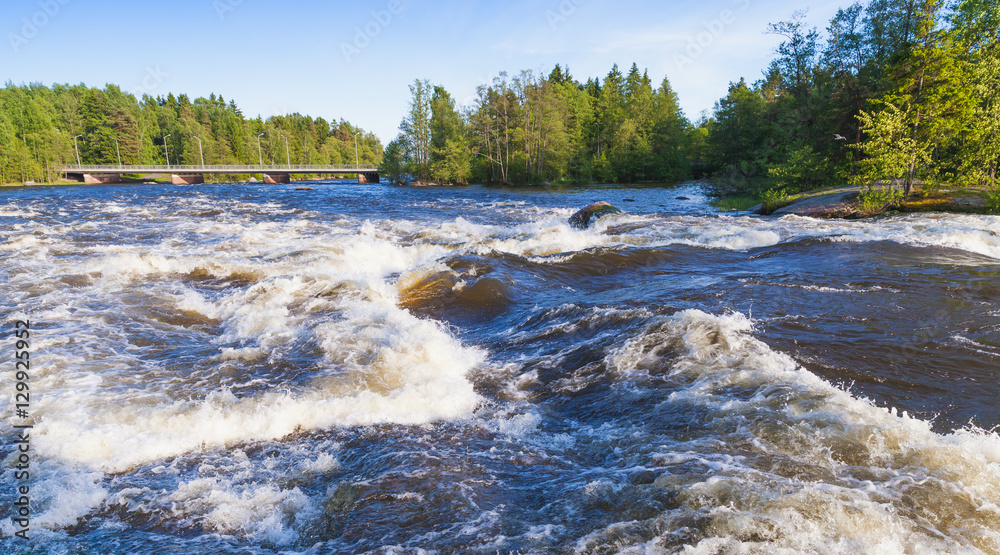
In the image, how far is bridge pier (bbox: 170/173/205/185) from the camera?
232ft

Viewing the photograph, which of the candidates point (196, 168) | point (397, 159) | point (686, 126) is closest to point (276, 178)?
point (196, 168)

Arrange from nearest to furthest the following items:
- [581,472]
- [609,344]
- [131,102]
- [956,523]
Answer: [956,523] → [581,472] → [609,344] → [131,102]

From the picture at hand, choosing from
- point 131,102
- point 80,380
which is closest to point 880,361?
point 80,380

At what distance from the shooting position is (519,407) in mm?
5570

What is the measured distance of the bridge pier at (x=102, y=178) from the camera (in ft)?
223

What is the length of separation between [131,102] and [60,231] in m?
109

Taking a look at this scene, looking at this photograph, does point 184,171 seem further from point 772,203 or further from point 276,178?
point 772,203

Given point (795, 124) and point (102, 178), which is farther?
point (102, 178)

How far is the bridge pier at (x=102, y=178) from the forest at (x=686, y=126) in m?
4.01

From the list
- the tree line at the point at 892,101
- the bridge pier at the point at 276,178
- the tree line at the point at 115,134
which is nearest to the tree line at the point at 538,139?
the tree line at the point at 892,101

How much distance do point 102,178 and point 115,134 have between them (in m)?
28.1

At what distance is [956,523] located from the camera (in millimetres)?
3301

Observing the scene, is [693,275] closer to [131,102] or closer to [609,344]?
[609,344]

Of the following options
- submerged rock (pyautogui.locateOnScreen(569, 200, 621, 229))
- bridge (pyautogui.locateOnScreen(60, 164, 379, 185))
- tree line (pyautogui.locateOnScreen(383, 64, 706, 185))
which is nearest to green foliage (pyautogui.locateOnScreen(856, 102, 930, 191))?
submerged rock (pyautogui.locateOnScreen(569, 200, 621, 229))
